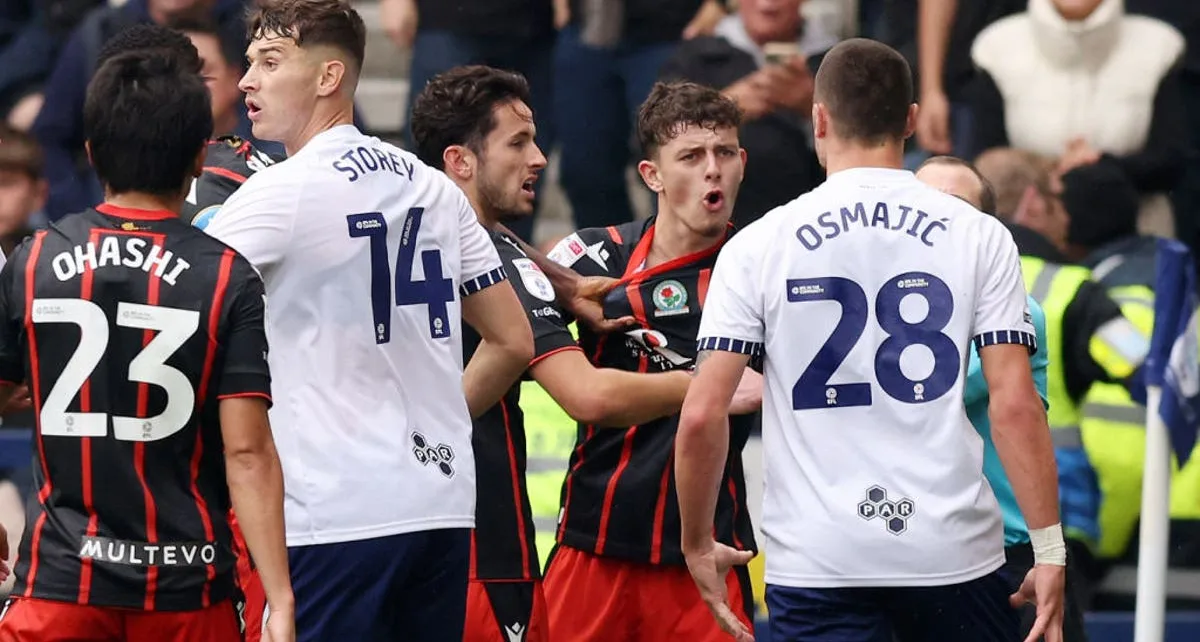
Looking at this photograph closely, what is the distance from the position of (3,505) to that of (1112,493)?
4.29 m

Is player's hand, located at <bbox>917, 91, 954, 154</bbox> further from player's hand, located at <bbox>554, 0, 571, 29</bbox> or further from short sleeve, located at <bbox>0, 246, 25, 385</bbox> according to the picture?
short sleeve, located at <bbox>0, 246, 25, 385</bbox>

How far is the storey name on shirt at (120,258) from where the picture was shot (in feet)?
14.6

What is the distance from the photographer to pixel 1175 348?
7.25m

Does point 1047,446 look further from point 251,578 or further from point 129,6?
point 129,6

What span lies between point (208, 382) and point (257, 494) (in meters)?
0.26

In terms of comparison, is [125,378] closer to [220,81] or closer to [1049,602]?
[1049,602]

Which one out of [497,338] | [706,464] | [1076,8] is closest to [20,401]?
[497,338]

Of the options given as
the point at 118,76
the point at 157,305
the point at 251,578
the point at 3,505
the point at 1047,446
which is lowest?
the point at 3,505

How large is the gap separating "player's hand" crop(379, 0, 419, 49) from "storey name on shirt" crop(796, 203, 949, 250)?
517 cm

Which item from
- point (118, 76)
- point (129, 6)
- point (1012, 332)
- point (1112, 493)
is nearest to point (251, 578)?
point (118, 76)

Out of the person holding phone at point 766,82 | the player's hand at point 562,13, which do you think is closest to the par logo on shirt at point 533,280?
the person holding phone at point 766,82

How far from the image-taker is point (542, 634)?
599 centimetres

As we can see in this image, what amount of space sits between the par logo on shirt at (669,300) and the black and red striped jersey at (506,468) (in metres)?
0.41

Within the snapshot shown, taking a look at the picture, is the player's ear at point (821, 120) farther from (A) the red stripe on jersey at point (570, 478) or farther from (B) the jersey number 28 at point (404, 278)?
(A) the red stripe on jersey at point (570, 478)
